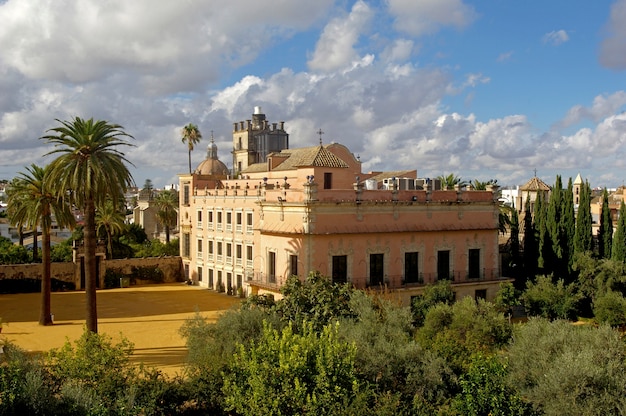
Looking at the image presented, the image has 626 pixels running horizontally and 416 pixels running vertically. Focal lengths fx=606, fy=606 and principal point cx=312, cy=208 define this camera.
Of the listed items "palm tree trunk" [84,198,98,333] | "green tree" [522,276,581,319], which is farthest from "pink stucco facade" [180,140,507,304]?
"palm tree trunk" [84,198,98,333]

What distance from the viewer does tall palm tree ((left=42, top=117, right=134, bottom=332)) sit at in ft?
89.5

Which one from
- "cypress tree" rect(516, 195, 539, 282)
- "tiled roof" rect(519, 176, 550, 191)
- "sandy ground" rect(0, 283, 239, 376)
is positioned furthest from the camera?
"tiled roof" rect(519, 176, 550, 191)

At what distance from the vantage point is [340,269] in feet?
112

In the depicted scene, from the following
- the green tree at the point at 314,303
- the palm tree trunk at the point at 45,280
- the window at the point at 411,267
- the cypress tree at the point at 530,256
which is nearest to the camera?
the green tree at the point at 314,303

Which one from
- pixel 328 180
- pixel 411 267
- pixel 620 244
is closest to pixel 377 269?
pixel 411 267

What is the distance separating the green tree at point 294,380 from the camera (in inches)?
648

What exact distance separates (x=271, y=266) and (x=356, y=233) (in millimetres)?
5654

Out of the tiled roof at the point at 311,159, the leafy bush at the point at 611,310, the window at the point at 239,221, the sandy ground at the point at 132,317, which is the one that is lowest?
the sandy ground at the point at 132,317

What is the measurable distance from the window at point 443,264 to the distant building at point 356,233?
0.20 ft

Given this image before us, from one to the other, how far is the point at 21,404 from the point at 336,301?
13387 millimetres

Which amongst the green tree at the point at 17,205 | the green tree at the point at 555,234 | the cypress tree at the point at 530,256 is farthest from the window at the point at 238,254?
the green tree at the point at 555,234

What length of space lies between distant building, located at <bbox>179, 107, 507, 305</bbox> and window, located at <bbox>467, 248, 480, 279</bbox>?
0.06 meters

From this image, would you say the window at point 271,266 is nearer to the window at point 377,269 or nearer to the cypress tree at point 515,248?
the window at point 377,269

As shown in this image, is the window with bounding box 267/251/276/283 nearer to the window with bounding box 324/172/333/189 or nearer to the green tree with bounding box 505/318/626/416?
the window with bounding box 324/172/333/189
